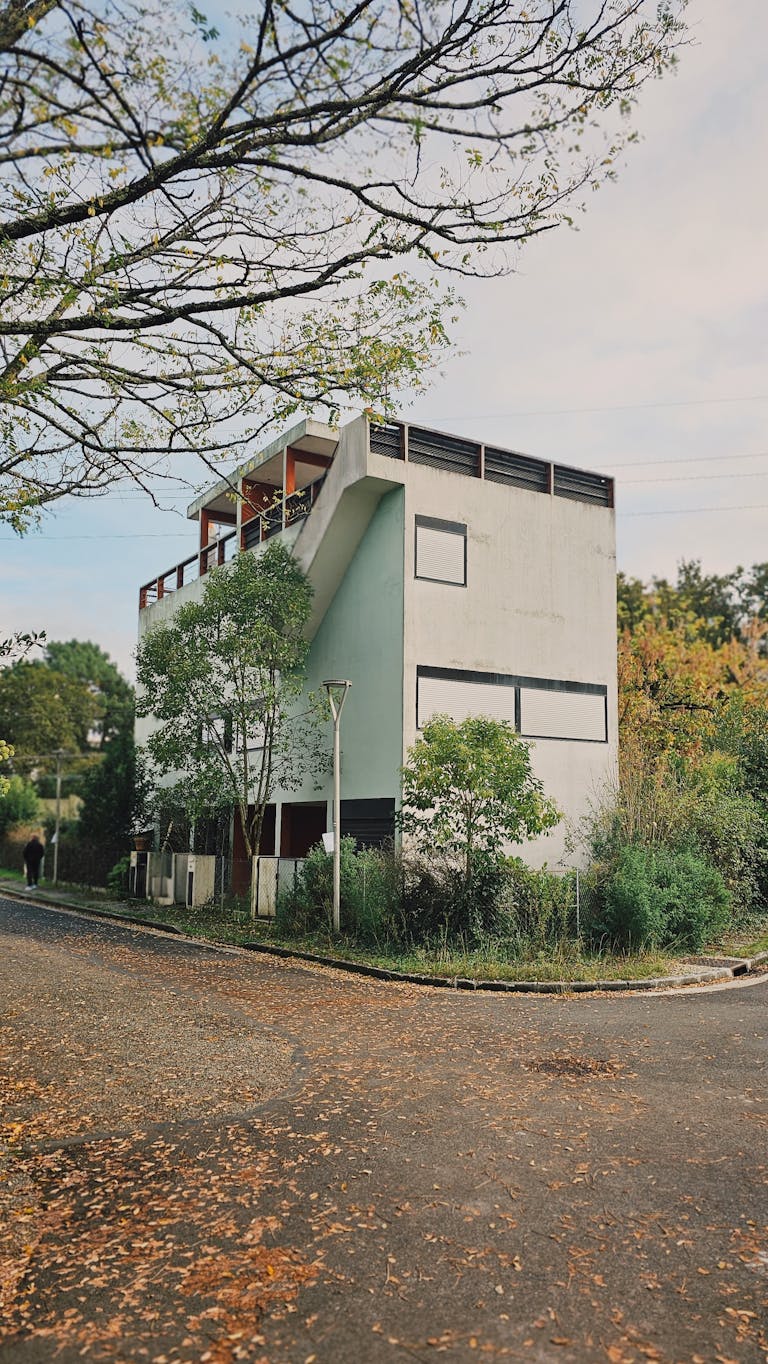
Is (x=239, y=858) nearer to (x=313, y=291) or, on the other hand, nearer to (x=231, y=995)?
(x=231, y=995)

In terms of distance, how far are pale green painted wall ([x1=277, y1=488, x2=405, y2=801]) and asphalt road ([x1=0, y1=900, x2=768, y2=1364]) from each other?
8.31 metres

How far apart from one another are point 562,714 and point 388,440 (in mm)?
→ 6259

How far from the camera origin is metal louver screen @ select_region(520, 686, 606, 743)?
20062mm

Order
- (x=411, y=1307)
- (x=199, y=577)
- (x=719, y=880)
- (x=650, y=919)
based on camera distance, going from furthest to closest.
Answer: (x=199, y=577) < (x=719, y=880) < (x=650, y=919) < (x=411, y=1307)

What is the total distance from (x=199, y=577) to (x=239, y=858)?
713 cm

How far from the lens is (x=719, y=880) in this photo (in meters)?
16.8

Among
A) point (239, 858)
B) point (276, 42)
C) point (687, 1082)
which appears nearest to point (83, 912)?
point (239, 858)

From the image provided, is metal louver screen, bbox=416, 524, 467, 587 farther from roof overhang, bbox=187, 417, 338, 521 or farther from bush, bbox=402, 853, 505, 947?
bush, bbox=402, 853, 505, 947

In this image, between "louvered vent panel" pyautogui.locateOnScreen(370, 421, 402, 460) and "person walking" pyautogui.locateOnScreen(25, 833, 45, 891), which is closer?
"louvered vent panel" pyautogui.locateOnScreen(370, 421, 402, 460)

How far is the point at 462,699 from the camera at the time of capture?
1916 cm

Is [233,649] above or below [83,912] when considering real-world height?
above

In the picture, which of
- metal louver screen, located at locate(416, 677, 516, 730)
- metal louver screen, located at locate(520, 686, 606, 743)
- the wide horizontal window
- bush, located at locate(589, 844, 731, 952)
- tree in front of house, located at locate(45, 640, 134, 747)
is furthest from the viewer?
tree in front of house, located at locate(45, 640, 134, 747)

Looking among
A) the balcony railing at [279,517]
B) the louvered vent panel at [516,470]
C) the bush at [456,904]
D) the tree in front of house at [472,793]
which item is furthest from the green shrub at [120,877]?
the louvered vent panel at [516,470]

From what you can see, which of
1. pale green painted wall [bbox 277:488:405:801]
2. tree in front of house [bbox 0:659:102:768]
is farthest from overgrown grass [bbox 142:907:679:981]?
tree in front of house [bbox 0:659:102:768]
